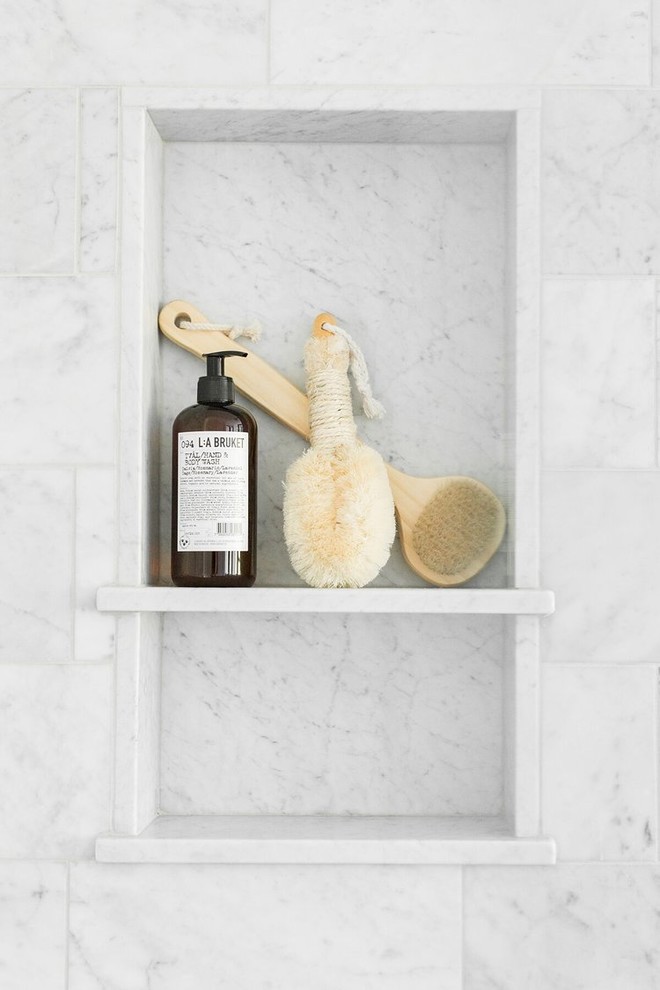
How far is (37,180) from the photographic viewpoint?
96 centimetres

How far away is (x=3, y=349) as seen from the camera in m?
0.95

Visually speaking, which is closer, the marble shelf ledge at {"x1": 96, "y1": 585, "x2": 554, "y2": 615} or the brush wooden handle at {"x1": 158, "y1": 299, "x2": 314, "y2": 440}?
the marble shelf ledge at {"x1": 96, "y1": 585, "x2": 554, "y2": 615}

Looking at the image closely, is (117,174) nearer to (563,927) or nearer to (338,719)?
(338,719)

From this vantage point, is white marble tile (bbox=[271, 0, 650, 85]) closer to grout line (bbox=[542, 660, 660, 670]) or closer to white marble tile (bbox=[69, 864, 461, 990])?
grout line (bbox=[542, 660, 660, 670])

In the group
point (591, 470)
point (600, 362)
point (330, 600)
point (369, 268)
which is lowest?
point (330, 600)

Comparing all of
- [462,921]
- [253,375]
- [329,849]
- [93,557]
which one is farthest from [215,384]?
[462,921]

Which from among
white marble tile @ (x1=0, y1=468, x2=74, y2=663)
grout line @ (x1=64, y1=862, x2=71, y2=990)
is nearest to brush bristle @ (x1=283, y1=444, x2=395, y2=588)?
white marble tile @ (x1=0, y1=468, x2=74, y2=663)

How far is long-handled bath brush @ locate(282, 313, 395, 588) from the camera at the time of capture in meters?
0.92

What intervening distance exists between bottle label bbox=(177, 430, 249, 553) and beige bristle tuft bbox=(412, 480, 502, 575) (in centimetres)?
19

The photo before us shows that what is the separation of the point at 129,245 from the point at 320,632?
0.42 meters

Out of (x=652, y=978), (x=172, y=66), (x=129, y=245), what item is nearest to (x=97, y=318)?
(x=129, y=245)

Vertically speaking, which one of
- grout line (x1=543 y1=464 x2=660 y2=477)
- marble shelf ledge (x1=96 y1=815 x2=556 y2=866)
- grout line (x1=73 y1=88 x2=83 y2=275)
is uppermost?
grout line (x1=73 y1=88 x2=83 y2=275)

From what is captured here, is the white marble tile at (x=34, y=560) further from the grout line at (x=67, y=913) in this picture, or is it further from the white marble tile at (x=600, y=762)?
the white marble tile at (x=600, y=762)

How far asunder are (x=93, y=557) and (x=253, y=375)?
24cm
